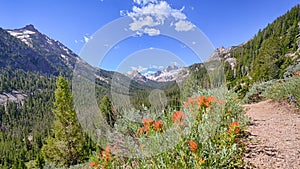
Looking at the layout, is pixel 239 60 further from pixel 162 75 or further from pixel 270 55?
pixel 162 75

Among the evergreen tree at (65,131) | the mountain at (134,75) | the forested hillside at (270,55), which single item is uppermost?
the forested hillside at (270,55)

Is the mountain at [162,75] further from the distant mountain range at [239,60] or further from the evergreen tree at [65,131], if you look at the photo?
the evergreen tree at [65,131]

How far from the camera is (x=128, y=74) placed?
4.95 metres

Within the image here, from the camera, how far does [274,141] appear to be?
3820 millimetres

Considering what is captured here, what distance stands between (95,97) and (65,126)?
33.6 feet

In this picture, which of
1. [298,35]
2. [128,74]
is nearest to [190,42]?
[128,74]

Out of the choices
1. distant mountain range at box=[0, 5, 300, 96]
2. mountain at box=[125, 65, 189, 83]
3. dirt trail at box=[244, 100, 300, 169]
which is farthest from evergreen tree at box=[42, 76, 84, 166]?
dirt trail at box=[244, 100, 300, 169]

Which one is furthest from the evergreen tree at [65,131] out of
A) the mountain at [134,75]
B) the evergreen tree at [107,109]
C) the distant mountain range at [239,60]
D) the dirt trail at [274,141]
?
the dirt trail at [274,141]

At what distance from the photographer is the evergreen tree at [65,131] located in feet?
48.2

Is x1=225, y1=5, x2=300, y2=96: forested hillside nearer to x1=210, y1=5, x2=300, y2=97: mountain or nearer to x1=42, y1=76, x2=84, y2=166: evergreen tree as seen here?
x1=210, y1=5, x2=300, y2=97: mountain

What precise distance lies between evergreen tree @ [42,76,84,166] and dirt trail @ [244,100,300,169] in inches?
472

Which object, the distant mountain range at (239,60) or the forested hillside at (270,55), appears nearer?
the distant mountain range at (239,60)

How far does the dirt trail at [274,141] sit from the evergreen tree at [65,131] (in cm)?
1200

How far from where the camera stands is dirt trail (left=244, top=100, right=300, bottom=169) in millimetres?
3041
